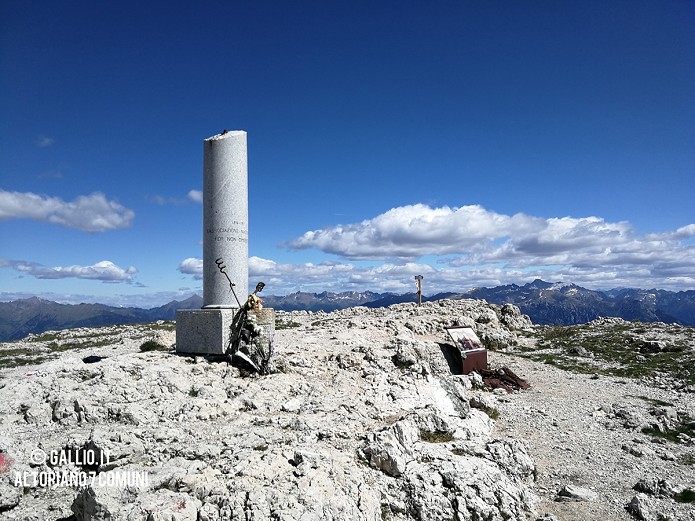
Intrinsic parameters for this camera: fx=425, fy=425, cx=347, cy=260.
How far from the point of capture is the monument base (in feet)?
47.3

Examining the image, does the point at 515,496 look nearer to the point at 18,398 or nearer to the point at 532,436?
the point at 532,436

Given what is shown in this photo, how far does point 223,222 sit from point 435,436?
1003 centimetres

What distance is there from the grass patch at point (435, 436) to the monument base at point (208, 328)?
20.4 feet

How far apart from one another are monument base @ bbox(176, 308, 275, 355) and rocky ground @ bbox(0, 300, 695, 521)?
548 mm

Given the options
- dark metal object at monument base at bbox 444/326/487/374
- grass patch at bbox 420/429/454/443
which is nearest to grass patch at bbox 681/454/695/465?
grass patch at bbox 420/429/454/443

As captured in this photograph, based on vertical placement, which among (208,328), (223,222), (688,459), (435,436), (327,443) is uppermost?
(223,222)

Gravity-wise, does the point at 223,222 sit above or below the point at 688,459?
above

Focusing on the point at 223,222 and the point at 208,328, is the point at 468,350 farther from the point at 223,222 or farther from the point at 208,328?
the point at 223,222

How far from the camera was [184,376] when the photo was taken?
12711 millimetres

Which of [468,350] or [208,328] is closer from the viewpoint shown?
[208,328]

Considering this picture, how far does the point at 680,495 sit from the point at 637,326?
33080 mm

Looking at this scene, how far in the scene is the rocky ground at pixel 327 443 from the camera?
6891 millimetres

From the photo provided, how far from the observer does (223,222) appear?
1539cm

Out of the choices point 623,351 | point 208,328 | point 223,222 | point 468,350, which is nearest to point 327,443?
point 208,328
